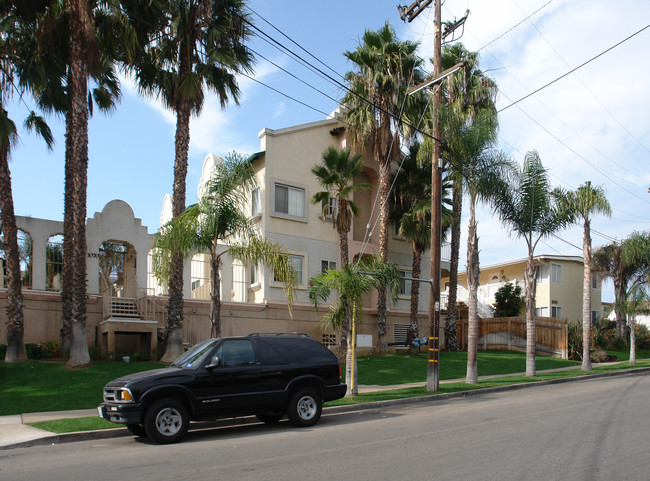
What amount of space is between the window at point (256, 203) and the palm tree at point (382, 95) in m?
5.32

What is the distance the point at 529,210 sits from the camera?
68.8 ft

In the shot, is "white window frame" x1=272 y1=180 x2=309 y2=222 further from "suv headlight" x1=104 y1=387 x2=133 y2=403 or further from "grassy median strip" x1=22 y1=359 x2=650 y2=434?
"suv headlight" x1=104 y1=387 x2=133 y2=403

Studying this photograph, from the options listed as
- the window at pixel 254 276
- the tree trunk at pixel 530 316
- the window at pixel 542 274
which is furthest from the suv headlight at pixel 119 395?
the window at pixel 542 274

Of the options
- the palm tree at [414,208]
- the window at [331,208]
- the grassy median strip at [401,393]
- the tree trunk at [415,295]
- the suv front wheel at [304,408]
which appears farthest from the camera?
the tree trunk at [415,295]

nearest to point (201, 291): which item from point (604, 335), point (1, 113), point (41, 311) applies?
point (41, 311)

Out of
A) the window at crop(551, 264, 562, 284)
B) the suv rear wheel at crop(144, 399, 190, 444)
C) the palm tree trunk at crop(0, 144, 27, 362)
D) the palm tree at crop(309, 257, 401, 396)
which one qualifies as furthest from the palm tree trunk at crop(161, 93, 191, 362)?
the window at crop(551, 264, 562, 284)

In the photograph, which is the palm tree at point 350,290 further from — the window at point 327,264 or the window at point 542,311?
the window at point 542,311

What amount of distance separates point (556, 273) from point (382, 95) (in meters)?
21.6

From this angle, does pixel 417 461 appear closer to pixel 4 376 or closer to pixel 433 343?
pixel 433 343

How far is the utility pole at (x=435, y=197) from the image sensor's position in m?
16.8

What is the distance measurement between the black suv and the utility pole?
5.45 metres

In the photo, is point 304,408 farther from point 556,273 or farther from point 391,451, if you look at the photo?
point 556,273

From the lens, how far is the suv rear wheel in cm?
969

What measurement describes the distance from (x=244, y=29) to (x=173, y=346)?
11.2 m
